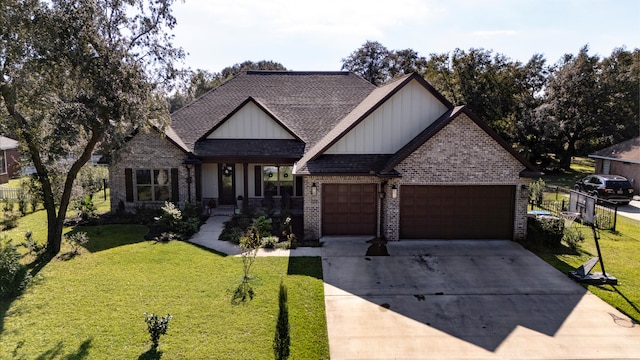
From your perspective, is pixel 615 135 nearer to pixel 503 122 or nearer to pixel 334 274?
pixel 503 122

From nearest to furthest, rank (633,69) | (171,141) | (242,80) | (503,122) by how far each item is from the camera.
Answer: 1. (171,141)
2. (242,80)
3. (633,69)
4. (503,122)

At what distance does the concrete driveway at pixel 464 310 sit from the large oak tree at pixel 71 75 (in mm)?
8405

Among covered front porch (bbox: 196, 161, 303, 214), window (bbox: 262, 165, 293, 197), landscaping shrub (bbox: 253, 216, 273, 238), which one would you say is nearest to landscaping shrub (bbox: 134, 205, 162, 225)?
covered front porch (bbox: 196, 161, 303, 214)

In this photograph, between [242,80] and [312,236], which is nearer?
[312,236]

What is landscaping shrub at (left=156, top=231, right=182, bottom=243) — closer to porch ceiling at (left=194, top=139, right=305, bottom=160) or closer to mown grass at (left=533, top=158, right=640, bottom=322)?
porch ceiling at (left=194, top=139, right=305, bottom=160)

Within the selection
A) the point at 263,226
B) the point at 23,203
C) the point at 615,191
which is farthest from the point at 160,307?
the point at 615,191

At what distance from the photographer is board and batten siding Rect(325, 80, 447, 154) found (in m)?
16.3

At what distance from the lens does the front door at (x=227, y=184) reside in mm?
21312

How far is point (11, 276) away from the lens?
1118 centimetres

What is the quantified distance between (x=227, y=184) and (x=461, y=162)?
11732mm

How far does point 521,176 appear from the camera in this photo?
15.3 metres

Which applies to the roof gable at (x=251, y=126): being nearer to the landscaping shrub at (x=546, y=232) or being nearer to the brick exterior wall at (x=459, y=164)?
the brick exterior wall at (x=459, y=164)

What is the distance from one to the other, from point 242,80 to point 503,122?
27.3 m

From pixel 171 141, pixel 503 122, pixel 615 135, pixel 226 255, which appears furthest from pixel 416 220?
pixel 615 135
